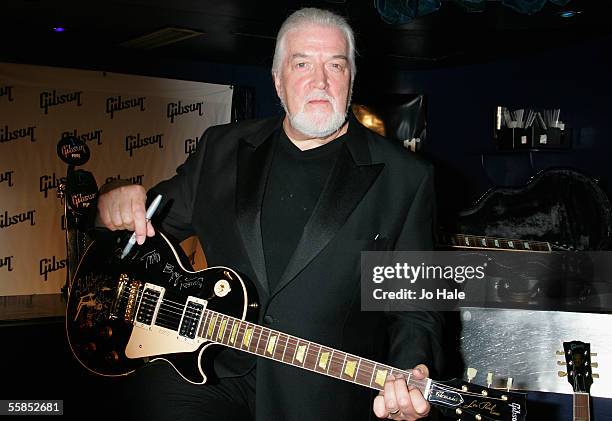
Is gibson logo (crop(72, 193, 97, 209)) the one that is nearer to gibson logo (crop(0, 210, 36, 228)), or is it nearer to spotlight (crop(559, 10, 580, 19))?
gibson logo (crop(0, 210, 36, 228))

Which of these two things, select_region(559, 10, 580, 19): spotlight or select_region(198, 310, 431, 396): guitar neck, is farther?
select_region(559, 10, 580, 19): spotlight

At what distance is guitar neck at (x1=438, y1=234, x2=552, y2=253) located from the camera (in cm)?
483

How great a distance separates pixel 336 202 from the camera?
223cm

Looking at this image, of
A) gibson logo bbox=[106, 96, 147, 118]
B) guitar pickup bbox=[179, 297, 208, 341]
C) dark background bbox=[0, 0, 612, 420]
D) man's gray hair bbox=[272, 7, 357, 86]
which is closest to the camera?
guitar pickup bbox=[179, 297, 208, 341]

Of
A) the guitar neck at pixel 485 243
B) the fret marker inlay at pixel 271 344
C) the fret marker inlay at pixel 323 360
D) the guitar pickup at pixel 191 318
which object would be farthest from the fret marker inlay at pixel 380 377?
the guitar neck at pixel 485 243

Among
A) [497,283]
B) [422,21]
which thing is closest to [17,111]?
[422,21]

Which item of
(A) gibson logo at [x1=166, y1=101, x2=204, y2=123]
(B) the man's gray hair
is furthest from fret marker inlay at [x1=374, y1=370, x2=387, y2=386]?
(A) gibson logo at [x1=166, y1=101, x2=204, y2=123]

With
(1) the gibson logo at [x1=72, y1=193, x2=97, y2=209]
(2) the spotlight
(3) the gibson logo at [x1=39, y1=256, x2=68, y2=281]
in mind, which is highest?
(2) the spotlight

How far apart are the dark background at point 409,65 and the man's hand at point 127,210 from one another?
2.08 metres

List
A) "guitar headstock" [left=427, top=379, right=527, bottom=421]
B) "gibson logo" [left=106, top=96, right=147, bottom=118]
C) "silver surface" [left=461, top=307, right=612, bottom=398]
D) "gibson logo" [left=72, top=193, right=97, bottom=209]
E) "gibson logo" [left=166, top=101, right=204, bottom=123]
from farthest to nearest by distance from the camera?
"gibson logo" [left=166, top=101, right=204, bottom=123] < "gibson logo" [left=106, top=96, right=147, bottom=118] < "gibson logo" [left=72, top=193, right=97, bottom=209] < "silver surface" [left=461, top=307, right=612, bottom=398] < "guitar headstock" [left=427, top=379, right=527, bottom=421]

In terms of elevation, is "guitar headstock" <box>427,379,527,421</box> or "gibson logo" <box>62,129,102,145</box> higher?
"gibson logo" <box>62,129,102,145</box>

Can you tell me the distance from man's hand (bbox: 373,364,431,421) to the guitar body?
0.45 m

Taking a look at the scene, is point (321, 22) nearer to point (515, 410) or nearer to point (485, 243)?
point (515, 410)

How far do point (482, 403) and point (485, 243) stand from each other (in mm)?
3130
